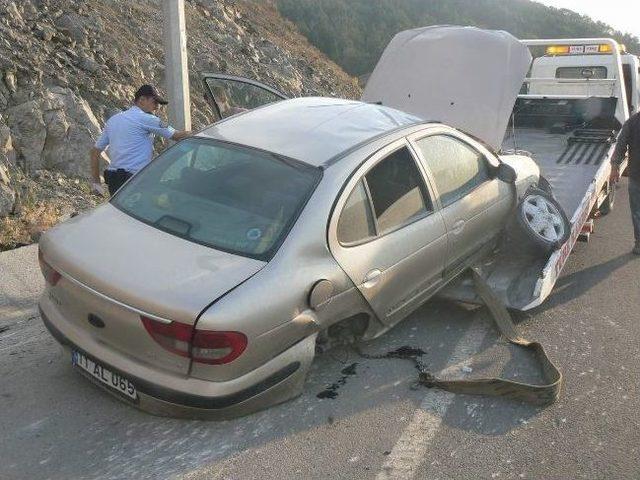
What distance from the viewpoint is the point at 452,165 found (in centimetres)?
468

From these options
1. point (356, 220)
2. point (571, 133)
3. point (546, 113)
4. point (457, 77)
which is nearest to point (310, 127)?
point (356, 220)

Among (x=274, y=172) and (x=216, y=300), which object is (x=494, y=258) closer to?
(x=274, y=172)

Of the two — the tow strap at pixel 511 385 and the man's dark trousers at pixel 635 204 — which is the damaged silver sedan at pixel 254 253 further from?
the man's dark trousers at pixel 635 204

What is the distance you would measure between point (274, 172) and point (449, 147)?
1578mm

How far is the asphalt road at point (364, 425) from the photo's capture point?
10.3ft

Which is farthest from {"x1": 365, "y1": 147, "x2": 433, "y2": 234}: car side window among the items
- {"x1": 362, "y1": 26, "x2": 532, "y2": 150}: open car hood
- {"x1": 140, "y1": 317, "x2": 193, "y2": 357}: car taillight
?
{"x1": 362, "y1": 26, "x2": 532, "y2": 150}: open car hood

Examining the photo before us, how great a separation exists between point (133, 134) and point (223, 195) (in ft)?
6.41

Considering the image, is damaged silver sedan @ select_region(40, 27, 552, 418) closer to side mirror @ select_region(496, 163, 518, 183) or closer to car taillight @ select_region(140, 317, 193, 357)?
car taillight @ select_region(140, 317, 193, 357)

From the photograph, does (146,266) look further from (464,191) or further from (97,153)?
(97,153)

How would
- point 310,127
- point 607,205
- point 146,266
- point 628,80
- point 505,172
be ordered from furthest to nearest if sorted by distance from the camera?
point 628,80
point 607,205
point 505,172
point 310,127
point 146,266

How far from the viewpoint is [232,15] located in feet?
56.5

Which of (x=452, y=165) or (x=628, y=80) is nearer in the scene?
(x=452, y=165)

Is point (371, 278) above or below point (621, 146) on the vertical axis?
above

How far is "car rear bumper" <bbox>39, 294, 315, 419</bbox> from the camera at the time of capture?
3.08 m
